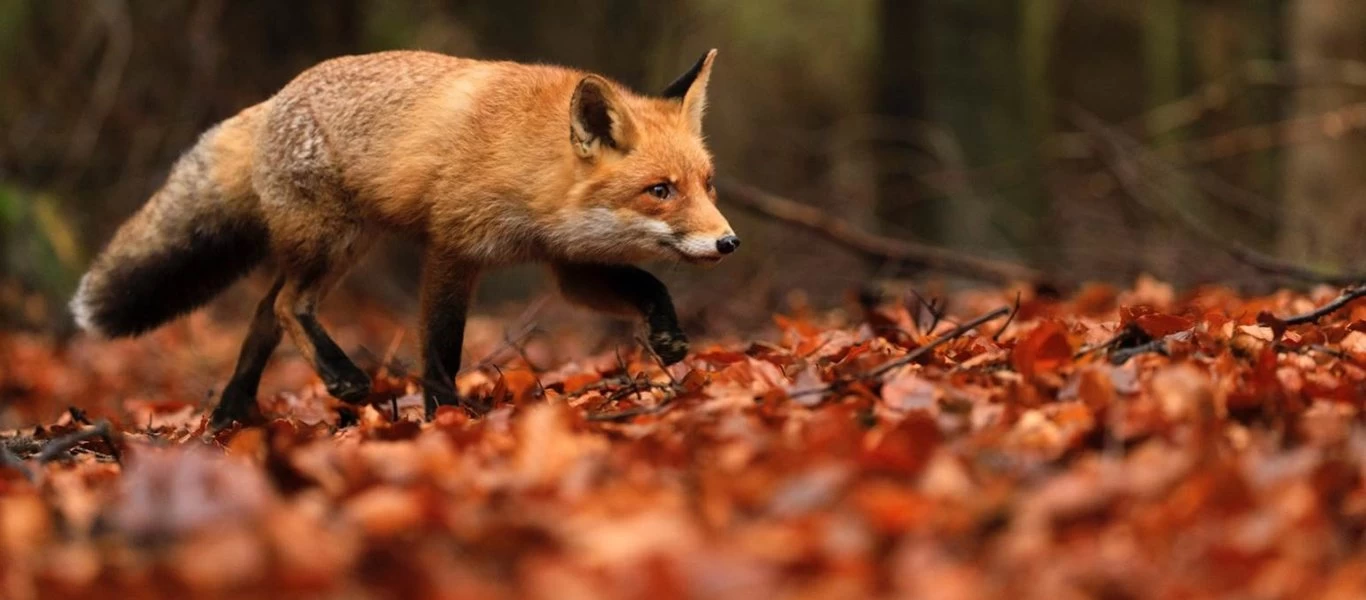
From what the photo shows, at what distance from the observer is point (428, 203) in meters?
5.17

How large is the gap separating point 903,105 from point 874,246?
120 inches

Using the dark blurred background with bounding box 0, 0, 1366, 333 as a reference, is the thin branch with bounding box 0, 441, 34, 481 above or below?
above

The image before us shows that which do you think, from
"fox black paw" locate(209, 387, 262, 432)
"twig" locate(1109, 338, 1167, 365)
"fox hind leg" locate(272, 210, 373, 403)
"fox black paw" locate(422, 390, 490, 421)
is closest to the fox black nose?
"fox black paw" locate(422, 390, 490, 421)

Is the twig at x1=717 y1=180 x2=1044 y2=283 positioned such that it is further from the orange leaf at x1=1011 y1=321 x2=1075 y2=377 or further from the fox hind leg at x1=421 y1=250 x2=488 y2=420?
the orange leaf at x1=1011 y1=321 x2=1075 y2=377

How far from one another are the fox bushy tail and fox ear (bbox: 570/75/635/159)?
1673 mm

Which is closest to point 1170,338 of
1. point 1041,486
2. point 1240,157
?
point 1041,486

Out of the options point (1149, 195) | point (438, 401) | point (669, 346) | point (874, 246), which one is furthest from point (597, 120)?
point (1149, 195)

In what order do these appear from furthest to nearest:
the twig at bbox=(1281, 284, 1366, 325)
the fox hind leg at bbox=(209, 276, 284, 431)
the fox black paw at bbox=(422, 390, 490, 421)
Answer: the fox hind leg at bbox=(209, 276, 284, 431) < the fox black paw at bbox=(422, 390, 490, 421) < the twig at bbox=(1281, 284, 1366, 325)

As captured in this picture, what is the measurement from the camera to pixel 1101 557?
2.07m

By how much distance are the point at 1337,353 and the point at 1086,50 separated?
778 inches

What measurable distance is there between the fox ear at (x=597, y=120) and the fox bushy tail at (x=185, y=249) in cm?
167

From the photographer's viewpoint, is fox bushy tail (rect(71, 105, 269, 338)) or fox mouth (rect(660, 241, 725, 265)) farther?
fox bushy tail (rect(71, 105, 269, 338))

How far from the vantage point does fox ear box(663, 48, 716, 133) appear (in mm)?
5535

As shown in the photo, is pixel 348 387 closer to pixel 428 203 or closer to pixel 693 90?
pixel 428 203
